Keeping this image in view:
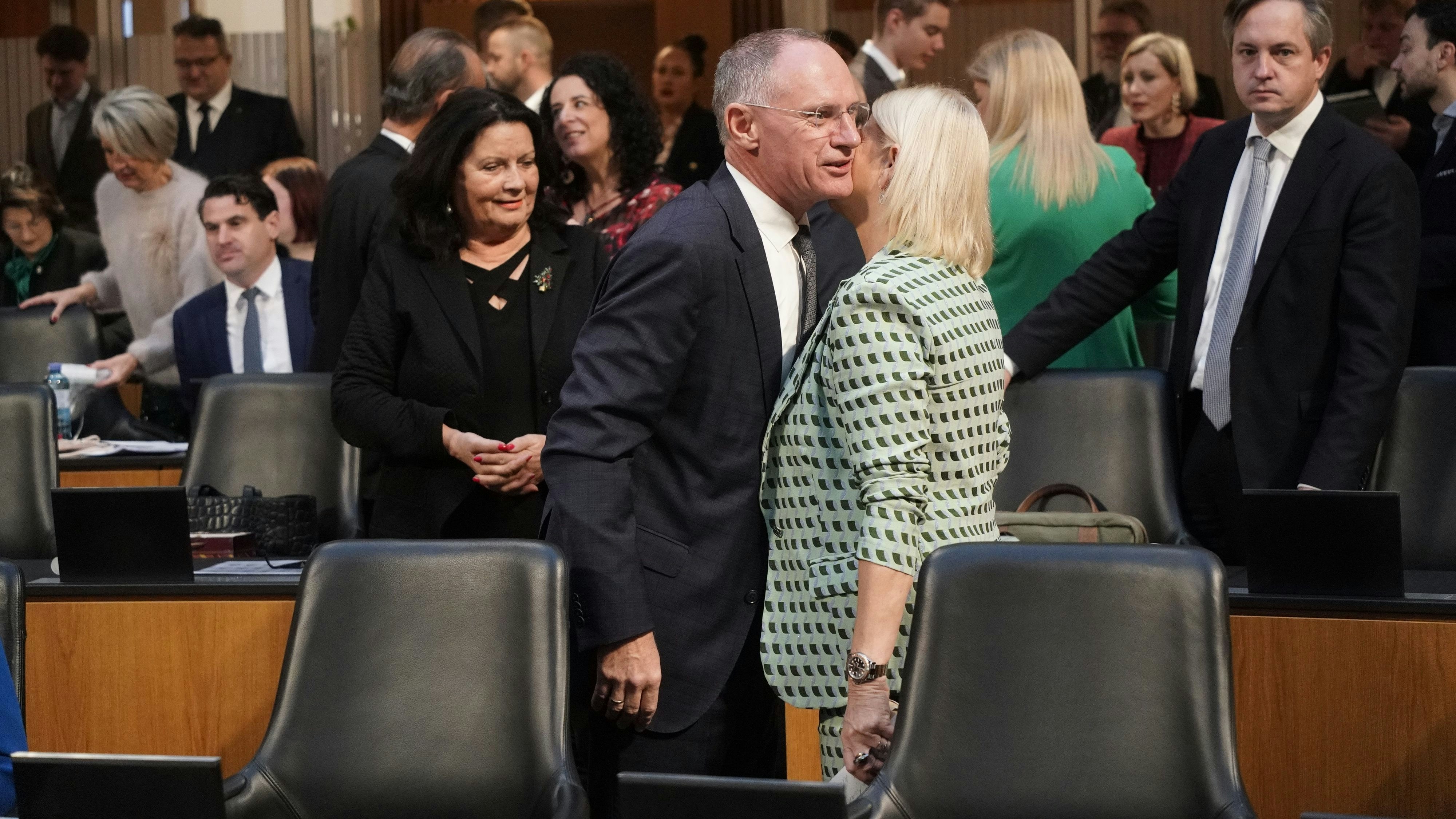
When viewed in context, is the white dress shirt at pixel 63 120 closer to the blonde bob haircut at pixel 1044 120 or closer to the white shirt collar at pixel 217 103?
the white shirt collar at pixel 217 103

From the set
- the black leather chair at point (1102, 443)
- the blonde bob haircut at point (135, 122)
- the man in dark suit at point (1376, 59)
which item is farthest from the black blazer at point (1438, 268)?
the blonde bob haircut at point (135, 122)

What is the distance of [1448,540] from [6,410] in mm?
2970

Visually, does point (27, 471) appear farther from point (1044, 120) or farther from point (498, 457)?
point (1044, 120)

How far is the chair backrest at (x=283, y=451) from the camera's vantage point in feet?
12.4

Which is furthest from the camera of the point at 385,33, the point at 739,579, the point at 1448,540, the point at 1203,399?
the point at 385,33

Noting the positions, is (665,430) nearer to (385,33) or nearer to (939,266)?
(939,266)

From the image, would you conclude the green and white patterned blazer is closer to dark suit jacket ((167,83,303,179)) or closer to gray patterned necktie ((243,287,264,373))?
gray patterned necktie ((243,287,264,373))

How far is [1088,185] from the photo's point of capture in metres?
3.71

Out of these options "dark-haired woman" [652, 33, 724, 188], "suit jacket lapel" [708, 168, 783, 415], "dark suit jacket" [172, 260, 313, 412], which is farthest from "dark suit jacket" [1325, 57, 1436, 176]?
"dark suit jacket" [172, 260, 313, 412]

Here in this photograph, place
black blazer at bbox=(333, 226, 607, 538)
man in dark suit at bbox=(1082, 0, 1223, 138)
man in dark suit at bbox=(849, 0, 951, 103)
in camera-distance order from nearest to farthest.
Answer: black blazer at bbox=(333, 226, 607, 538) < man in dark suit at bbox=(849, 0, 951, 103) < man in dark suit at bbox=(1082, 0, 1223, 138)

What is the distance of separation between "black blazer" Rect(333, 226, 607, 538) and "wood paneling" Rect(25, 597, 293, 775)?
337 mm

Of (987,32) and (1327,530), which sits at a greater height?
(987,32)

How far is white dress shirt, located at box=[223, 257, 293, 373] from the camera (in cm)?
469

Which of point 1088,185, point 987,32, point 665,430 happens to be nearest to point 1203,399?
point 1088,185
